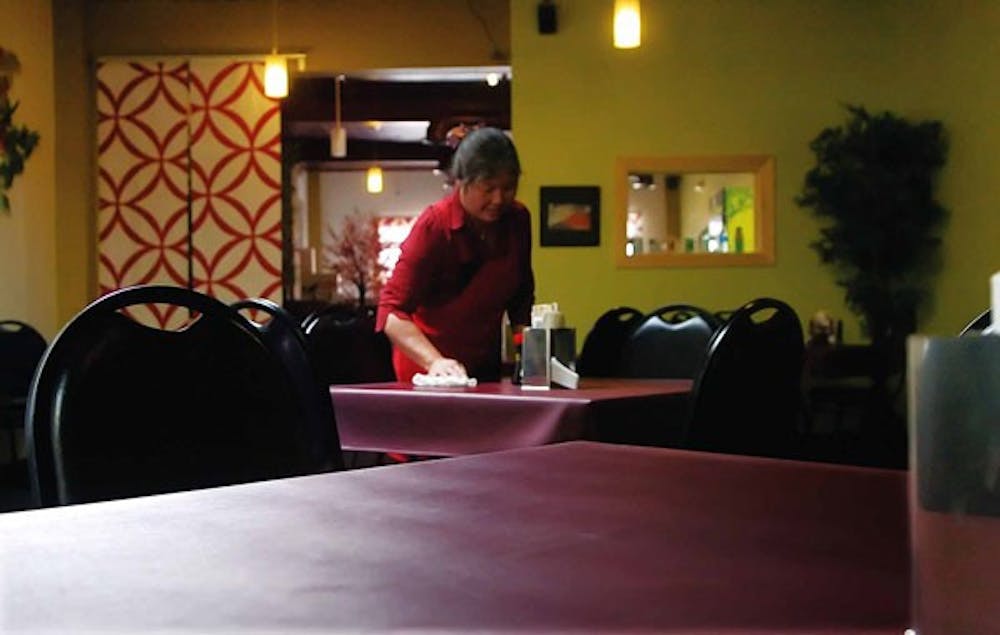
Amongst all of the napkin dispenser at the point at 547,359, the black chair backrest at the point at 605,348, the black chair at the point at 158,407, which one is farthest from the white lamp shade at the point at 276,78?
the black chair at the point at 158,407

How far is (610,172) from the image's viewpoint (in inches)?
271

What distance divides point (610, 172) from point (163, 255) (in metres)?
2.98

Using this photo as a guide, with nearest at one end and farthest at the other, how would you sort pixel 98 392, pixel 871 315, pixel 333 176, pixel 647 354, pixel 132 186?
pixel 98 392 → pixel 647 354 → pixel 871 315 → pixel 132 186 → pixel 333 176

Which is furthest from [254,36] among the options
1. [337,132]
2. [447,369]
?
[447,369]

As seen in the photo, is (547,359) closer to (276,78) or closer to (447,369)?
(447,369)

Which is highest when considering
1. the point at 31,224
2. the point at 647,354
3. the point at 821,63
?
the point at 821,63

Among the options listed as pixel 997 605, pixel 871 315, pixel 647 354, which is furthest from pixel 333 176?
pixel 997 605

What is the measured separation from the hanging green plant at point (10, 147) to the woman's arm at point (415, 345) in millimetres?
4184

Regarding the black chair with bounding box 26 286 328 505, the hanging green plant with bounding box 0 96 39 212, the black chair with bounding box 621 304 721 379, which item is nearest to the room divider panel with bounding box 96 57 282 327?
the hanging green plant with bounding box 0 96 39 212

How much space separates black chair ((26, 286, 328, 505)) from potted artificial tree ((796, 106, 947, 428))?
542 centimetres

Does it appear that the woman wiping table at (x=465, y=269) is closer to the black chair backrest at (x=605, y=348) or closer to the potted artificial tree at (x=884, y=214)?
the black chair backrest at (x=605, y=348)

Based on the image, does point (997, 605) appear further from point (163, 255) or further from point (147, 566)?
point (163, 255)

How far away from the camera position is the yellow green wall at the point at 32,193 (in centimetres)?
657

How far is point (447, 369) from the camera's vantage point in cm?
293
